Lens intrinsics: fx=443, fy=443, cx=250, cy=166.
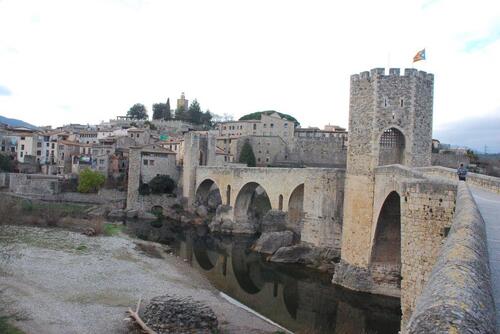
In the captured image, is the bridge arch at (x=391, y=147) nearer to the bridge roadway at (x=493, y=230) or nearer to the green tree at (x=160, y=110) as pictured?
the bridge roadway at (x=493, y=230)

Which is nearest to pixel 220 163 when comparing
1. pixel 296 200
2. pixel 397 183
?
pixel 296 200

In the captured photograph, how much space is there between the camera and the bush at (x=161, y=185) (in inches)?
1756

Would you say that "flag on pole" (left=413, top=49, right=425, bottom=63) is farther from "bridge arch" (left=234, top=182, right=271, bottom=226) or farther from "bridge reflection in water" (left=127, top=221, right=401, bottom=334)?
"bridge arch" (left=234, top=182, right=271, bottom=226)

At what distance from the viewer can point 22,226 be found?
1212 inches

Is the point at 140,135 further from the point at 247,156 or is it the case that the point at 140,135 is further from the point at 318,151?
the point at 318,151

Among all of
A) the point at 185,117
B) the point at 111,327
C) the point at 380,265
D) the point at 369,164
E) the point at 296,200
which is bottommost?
the point at 111,327

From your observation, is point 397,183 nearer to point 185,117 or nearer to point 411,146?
point 411,146

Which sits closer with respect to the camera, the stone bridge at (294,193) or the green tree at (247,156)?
the stone bridge at (294,193)

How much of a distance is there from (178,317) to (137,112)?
8874 cm

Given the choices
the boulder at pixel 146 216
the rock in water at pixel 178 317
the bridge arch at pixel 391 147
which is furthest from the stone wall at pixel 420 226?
the boulder at pixel 146 216

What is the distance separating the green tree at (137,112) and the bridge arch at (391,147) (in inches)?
3328

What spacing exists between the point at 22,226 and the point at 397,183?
26.3 metres

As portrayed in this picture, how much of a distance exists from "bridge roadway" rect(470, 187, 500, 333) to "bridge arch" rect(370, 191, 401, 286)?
700 cm

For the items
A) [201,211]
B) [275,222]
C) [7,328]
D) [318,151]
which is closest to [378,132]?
[275,222]
